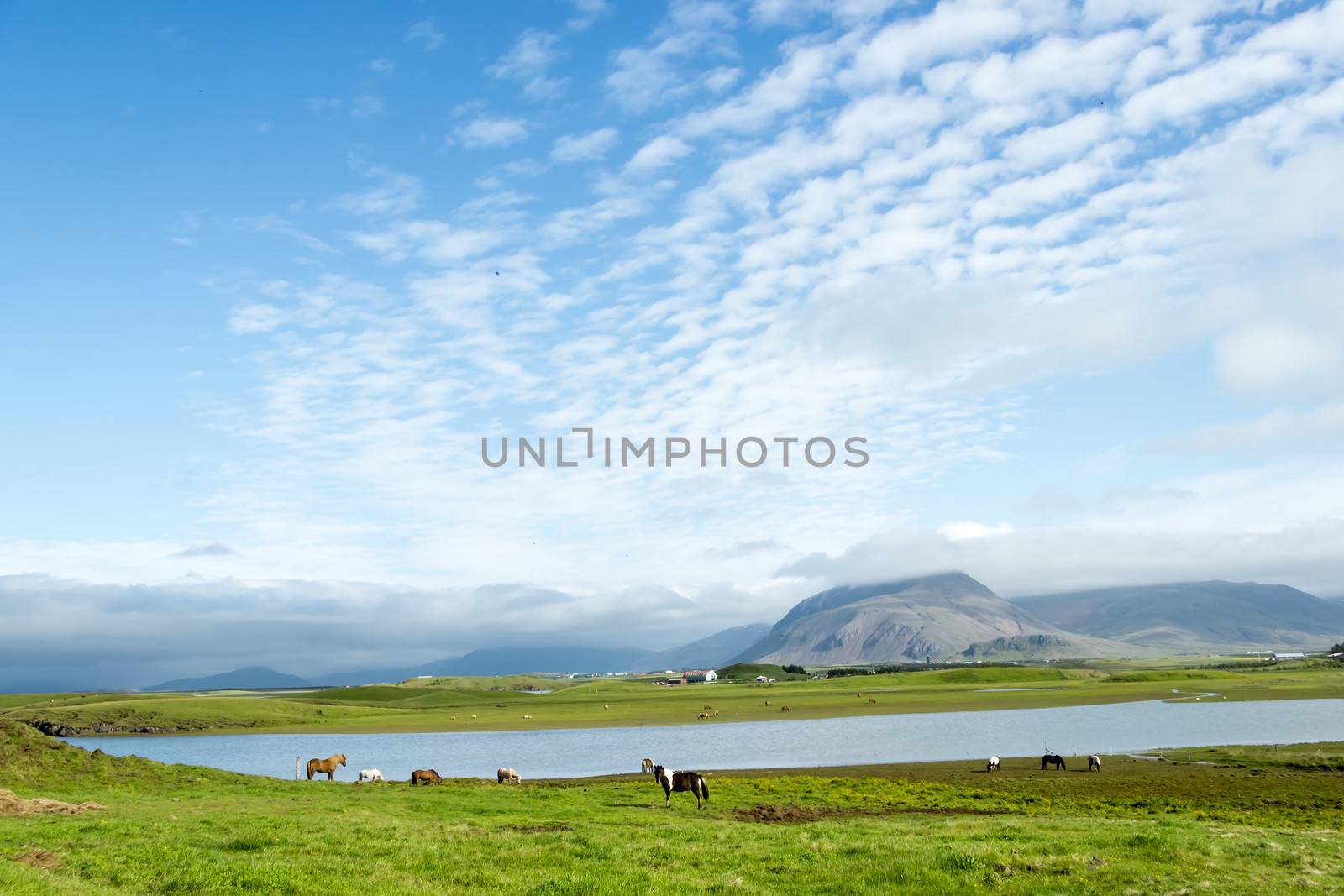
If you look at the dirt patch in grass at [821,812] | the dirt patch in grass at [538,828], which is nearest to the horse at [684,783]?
the dirt patch in grass at [821,812]

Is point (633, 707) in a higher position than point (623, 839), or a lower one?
lower

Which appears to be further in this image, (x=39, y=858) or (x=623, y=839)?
(x=623, y=839)

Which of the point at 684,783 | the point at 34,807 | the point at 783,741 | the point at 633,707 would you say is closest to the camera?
the point at 34,807

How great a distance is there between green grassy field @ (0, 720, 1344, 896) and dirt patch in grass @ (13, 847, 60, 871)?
9 cm

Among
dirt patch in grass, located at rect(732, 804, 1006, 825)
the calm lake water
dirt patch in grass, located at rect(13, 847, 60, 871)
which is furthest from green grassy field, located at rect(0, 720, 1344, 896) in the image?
the calm lake water

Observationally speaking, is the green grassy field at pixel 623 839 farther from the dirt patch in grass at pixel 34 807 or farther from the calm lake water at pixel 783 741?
the calm lake water at pixel 783 741

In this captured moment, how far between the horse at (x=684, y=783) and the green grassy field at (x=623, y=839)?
741mm

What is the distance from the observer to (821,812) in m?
34.5

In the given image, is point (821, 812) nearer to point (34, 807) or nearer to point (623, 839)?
point (623, 839)

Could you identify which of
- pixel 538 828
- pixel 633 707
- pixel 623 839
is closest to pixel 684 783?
pixel 538 828

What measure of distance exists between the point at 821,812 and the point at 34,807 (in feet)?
91.2

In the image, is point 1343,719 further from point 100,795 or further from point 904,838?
point 100,795

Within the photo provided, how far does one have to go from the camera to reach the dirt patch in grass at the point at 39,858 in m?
17.7

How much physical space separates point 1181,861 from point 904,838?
6.65 meters
